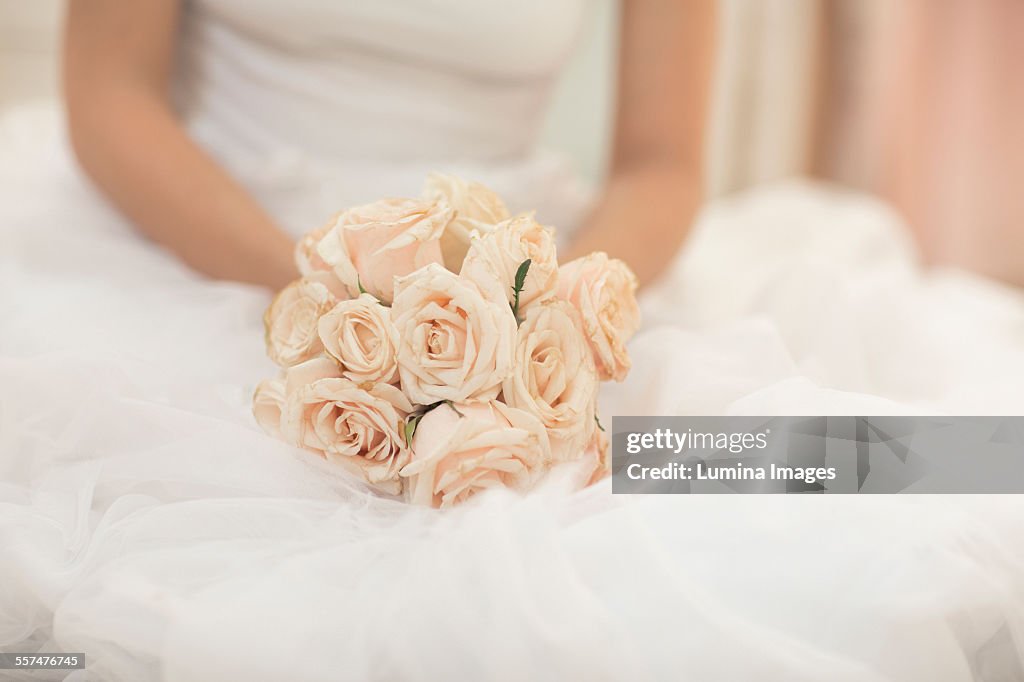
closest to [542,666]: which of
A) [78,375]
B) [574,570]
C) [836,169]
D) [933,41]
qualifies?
[574,570]

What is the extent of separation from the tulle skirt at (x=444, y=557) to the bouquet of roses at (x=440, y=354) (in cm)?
3

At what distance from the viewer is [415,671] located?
0.41 meters

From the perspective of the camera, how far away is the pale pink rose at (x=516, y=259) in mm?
493

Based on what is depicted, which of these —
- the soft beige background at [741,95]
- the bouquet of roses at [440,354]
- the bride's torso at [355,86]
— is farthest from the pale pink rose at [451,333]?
the soft beige background at [741,95]

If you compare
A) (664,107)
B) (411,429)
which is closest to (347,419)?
(411,429)

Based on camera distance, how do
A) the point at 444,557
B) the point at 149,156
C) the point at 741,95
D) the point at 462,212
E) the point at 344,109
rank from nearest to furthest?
the point at 444,557, the point at 462,212, the point at 149,156, the point at 344,109, the point at 741,95

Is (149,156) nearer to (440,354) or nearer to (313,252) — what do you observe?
(313,252)

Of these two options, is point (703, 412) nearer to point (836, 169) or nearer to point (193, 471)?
point (193, 471)

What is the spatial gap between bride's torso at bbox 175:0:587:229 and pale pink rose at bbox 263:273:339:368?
1.36ft

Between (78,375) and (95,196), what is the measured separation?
43 centimetres

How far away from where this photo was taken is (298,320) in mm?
527

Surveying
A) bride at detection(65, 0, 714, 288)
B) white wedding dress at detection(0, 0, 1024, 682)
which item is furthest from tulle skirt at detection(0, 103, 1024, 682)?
bride at detection(65, 0, 714, 288)

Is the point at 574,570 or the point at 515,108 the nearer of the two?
the point at 574,570

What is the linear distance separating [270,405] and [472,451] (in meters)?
0.13
